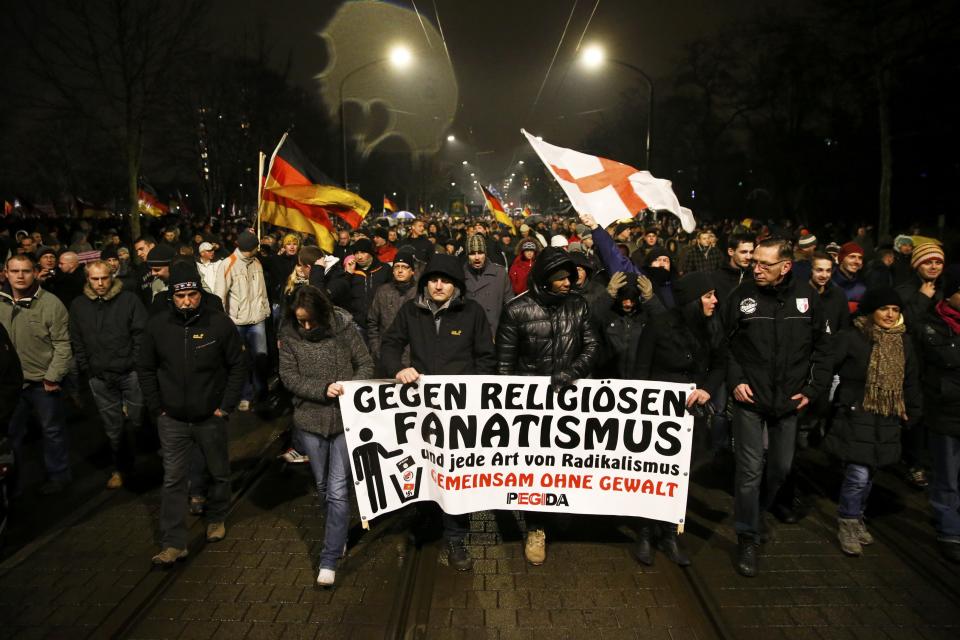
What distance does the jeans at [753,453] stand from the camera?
493 cm

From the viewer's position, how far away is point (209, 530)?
17.6 ft

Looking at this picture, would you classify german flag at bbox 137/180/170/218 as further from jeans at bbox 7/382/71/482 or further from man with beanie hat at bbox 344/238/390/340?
jeans at bbox 7/382/71/482

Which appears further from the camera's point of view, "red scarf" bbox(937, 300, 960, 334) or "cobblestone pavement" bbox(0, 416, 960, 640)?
"red scarf" bbox(937, 300, 960, 334)

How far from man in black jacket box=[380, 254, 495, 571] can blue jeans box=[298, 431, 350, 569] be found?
66 centimetres

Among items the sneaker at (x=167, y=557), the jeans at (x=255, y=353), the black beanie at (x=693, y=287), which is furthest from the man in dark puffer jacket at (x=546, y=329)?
the jeans at (x=255, y=353)

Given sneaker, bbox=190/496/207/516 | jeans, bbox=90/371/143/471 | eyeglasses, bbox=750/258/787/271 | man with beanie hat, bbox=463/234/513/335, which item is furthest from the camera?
man with beanie hat, bbox=463/234/513/335

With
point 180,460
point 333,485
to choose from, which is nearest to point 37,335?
point 180,460

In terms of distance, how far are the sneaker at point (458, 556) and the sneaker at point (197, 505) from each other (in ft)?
7.31

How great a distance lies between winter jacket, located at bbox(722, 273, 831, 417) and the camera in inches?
189

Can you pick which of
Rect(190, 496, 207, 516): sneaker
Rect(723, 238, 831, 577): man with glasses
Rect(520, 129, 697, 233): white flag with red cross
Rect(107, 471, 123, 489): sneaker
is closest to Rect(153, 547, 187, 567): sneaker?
Rect(190, 496, 207, 516): sneaker

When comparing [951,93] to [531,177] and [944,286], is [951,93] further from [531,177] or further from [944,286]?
[531,177]

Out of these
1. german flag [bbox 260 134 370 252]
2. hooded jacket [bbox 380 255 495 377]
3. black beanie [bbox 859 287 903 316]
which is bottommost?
hooded jacket [bbox 380 255 495 377]

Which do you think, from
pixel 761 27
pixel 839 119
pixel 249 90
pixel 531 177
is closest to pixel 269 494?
pixel 761 27

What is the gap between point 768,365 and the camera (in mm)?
4824
